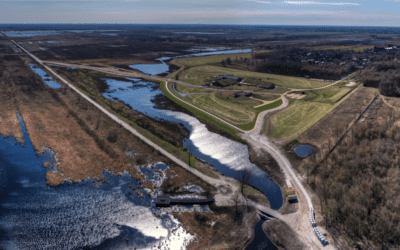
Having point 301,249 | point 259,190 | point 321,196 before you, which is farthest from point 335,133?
point 301,249

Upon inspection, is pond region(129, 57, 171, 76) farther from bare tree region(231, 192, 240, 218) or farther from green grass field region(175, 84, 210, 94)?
bare tree region(231, 192, 240, 218)

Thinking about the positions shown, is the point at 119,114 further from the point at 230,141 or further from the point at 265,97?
the point at 265,97

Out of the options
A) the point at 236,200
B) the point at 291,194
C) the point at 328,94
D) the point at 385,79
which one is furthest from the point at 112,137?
the point at 385,79

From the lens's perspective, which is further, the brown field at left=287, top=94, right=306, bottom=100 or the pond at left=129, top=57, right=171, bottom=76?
the pond at left=129, top=57, right=171, bottom=76

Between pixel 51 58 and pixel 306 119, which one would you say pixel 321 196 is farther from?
pixel 51 58

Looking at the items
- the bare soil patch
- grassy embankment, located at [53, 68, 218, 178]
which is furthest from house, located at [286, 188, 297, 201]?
grassy embankment, located at [53, 68, 218, 178]
